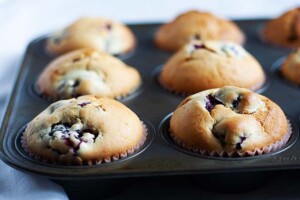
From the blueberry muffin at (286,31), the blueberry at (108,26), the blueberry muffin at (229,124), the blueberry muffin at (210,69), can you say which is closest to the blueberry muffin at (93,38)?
the blueberry at (108,26)

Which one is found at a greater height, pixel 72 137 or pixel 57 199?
pixel 72 137

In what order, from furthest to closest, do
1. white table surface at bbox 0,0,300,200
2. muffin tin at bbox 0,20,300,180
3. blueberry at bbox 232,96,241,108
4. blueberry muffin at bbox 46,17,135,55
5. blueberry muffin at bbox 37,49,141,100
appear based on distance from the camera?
white table surface at bbox 0,0,300,200 → blueberry muffin at bbox 46,17,135,55 → blueberry muffin at bbox 37,49,141,100 → blueberry at bbox 232,96,241,108 → muffin tin at bbox 0,20,300,180

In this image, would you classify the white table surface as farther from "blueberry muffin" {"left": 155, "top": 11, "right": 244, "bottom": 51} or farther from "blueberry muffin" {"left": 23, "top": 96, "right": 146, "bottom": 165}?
"blueberry muffin" {"left": 23, "top": 96, "right": 146, "bottom": 165}

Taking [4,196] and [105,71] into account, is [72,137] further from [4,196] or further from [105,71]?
[105,71]

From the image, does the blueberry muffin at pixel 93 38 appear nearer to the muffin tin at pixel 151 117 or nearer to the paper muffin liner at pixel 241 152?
the muffin tin at pixel 151 117

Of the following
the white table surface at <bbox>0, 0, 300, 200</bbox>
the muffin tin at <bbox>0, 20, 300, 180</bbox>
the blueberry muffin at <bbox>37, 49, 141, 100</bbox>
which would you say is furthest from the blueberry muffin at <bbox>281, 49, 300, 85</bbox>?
the white table surface at <bbox>0, 0, 300, 200</bbox>

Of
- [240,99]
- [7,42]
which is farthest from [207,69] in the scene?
[7,42]
